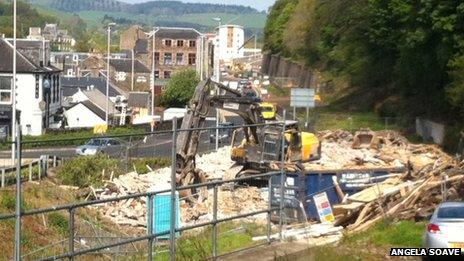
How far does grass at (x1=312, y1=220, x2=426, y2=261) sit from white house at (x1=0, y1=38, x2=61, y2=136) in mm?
55581

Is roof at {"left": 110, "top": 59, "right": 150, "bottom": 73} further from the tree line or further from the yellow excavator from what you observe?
the yellow excavator

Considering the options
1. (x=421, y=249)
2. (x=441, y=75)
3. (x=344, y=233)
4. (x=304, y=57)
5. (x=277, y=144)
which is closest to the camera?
(x=421, y=249)

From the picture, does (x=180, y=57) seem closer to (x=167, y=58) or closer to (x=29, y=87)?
(x=167, y=58)

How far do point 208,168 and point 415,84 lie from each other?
1024 inches

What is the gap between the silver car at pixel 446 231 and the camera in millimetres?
18250

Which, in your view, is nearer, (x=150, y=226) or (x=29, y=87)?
(x=150, y=226)

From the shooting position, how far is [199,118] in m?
38.3

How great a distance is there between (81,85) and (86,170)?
85.5 meters

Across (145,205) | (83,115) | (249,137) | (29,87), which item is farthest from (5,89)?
(145,205)

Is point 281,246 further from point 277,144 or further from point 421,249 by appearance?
point 277,144

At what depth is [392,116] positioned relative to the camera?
70438mm

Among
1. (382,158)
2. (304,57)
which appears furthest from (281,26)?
(382,158)

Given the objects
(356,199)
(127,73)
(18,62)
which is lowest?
(127,73)

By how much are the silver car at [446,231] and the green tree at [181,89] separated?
8763 centimetres
